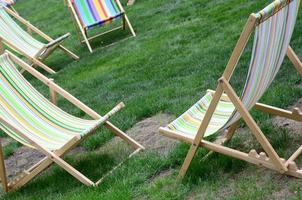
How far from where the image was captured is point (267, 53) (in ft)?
9.70

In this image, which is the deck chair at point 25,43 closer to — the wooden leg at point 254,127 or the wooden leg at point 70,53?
the wooden leg at point 70,53

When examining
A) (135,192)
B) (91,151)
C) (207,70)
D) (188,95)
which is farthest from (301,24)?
(135,192)

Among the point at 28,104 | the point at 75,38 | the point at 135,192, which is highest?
the point at 28,104

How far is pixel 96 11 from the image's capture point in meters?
8.04

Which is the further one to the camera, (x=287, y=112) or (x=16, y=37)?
(x=16, y=37)

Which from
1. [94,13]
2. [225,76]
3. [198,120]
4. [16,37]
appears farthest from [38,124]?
[94,13]

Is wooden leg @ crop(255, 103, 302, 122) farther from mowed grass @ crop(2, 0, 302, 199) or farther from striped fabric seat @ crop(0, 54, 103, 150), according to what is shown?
striped fabric seat @ crop(0, 54, 103, 150)

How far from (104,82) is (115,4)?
2374 mm

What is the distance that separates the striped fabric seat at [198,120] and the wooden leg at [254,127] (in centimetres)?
34

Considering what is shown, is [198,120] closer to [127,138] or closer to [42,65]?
[127,138]

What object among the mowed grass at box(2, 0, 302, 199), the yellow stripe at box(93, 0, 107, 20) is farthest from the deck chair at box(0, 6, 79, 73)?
the yellow stripe at box(93, 0, 107, 20)

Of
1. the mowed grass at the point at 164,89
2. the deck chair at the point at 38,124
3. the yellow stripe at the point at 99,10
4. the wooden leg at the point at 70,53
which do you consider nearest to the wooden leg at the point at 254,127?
the mowed grass at the point at 164,89

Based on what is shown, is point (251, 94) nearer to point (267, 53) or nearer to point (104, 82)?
point (267, 53)

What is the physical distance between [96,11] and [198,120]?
15.9 feet
